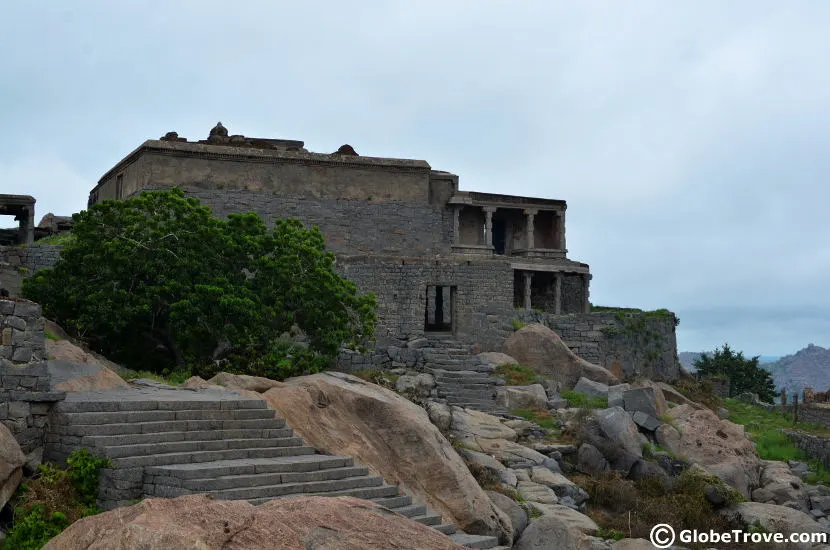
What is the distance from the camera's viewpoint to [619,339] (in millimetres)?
30672

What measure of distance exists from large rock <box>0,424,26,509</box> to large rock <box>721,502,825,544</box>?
1355 cm

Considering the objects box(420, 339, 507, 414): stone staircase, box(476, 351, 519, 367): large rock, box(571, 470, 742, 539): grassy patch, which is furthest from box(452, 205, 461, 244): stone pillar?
box(571, 470, 742, 539): grassy patch

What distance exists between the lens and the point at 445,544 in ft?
23.5

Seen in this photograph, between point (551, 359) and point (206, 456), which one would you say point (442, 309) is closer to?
point (551, 359)

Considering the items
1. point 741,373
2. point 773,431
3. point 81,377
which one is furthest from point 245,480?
point 741,373

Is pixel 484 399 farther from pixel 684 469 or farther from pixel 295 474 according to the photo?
pixel 295 474

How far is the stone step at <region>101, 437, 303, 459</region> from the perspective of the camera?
36.3 ft

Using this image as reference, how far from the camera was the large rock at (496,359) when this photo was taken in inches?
1022

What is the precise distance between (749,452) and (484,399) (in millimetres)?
6595

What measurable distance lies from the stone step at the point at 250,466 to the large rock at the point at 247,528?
3.33m

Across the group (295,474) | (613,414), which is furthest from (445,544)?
(613,414)

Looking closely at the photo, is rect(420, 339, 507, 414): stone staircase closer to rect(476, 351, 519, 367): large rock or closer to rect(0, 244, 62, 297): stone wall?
rect(476, 351, 519, 367): large rock

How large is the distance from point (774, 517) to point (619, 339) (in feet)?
42.7

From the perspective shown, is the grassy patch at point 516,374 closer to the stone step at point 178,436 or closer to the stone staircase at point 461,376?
the stone staircase at point 461,376
